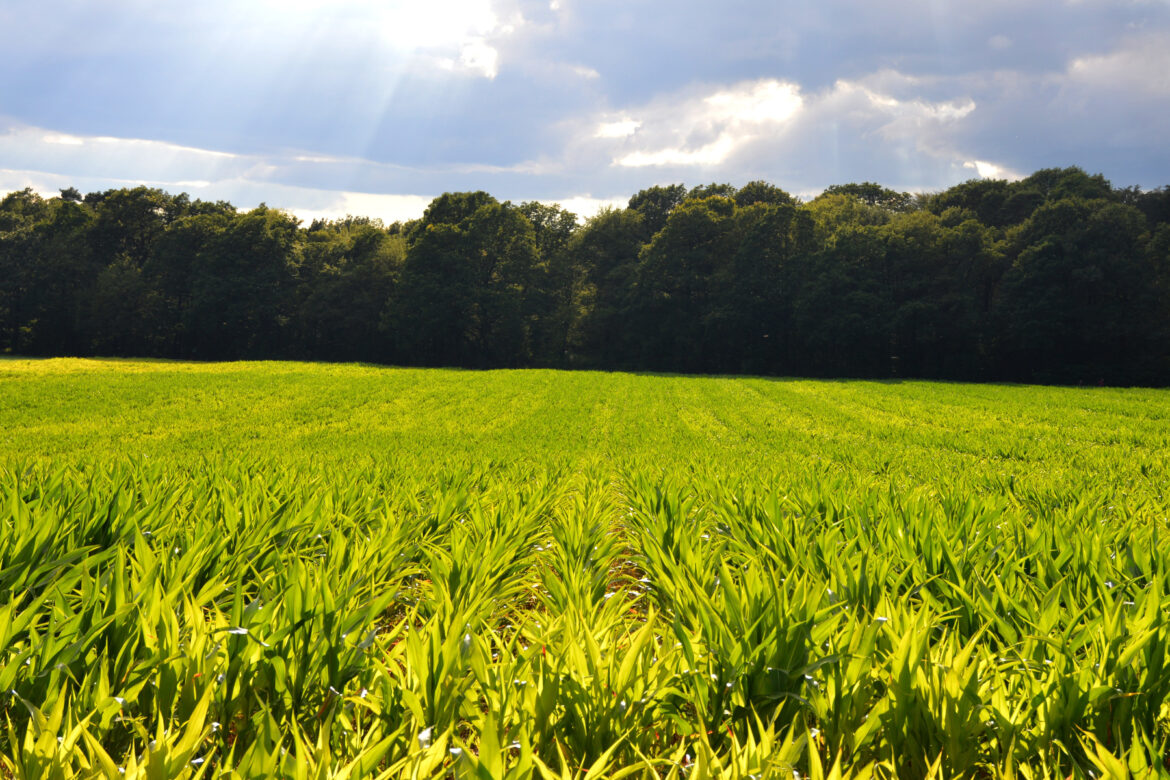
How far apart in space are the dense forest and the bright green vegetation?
3814 cm

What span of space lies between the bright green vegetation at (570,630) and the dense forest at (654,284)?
1502 inches

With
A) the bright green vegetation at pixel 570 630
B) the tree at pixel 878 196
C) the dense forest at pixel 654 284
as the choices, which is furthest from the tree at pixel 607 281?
the bright green vegetation at pixel 570 630

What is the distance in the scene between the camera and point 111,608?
8.92 ft

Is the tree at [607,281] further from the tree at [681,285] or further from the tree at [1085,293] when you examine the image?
the tree at [1085,293]

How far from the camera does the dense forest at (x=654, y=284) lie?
3750cm

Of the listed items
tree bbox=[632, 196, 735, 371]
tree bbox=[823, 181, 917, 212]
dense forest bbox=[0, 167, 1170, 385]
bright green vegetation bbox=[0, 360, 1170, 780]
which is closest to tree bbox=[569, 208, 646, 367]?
dense forest bbox=[0, 167, 1170, 385]

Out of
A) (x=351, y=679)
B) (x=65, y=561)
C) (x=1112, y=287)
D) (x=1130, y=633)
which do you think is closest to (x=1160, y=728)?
(x=1130, y=633)

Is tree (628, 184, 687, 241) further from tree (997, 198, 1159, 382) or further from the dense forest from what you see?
tree (997, 198, 1159, 382)

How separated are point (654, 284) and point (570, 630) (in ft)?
149

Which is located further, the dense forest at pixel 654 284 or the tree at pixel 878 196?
the tree at pixel 878 196

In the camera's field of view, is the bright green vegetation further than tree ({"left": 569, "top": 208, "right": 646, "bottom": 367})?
No

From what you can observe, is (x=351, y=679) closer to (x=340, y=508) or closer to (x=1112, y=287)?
(x=340, y=508)

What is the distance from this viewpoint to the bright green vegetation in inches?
81.7

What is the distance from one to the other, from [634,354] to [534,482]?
4185 centimetres
